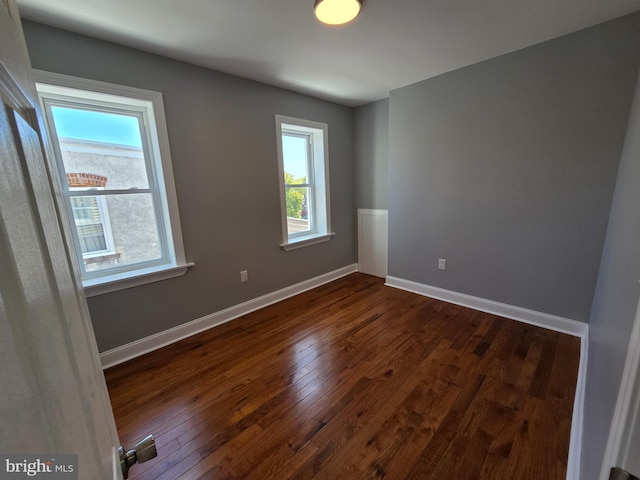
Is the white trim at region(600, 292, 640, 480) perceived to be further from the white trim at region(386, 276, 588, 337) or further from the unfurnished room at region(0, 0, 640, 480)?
the white trim at region(386, 276, 588, 337)

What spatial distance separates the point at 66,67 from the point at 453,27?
8.38ft

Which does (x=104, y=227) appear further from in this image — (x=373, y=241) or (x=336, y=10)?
(x=373, y=241)

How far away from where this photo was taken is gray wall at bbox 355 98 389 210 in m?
3.39

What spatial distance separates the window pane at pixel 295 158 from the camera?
319 cm

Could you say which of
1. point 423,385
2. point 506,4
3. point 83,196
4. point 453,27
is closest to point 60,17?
point 83,196

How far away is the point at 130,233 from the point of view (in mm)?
2127

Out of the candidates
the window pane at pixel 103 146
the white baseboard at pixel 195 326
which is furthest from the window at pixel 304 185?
the window pane at pixel 103 146

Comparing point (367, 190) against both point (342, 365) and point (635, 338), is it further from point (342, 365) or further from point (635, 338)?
point (635, 338)

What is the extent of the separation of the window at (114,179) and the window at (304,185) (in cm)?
121

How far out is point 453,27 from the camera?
181 cm

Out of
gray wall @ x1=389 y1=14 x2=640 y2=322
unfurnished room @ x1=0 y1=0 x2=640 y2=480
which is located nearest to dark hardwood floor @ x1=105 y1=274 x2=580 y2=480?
unfurnished room @ x1=0 y1=0 x2=640 y2=480

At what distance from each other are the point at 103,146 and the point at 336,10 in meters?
1.85

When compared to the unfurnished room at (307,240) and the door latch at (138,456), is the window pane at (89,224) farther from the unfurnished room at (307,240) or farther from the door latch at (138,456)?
the door latch at (138,456)

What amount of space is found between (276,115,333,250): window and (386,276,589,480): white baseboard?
119 centimetres
